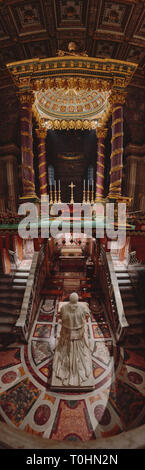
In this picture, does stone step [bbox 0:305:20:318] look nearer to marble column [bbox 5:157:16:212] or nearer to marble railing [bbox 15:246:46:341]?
marble railing [bbox 15:246:46:341]

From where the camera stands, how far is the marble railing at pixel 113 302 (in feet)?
14.9

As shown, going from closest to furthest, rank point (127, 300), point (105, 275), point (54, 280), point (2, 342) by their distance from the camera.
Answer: point (2, 342), point (127, 300), point (105, 275), point (54, 280)

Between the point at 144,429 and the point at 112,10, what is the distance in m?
10.4

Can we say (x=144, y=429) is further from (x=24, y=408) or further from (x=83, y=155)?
(x=83, y=155)

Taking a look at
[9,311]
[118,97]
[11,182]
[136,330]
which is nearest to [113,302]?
[136,330]

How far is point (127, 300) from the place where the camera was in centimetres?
533

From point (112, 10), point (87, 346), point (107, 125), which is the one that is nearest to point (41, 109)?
point (107, 125)

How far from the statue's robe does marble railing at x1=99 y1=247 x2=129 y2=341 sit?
126cm

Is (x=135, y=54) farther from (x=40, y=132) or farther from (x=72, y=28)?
(x=40, y=132)

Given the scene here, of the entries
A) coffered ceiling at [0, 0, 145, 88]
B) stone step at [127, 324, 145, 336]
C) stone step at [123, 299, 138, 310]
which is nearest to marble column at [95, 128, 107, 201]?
coffered ceiling at [0, 0, 145, 88]

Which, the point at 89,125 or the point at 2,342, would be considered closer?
the point at 2,342

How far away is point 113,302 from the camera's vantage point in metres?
5.08

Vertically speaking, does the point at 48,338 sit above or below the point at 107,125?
below

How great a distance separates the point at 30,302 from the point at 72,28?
9463 millimetres
